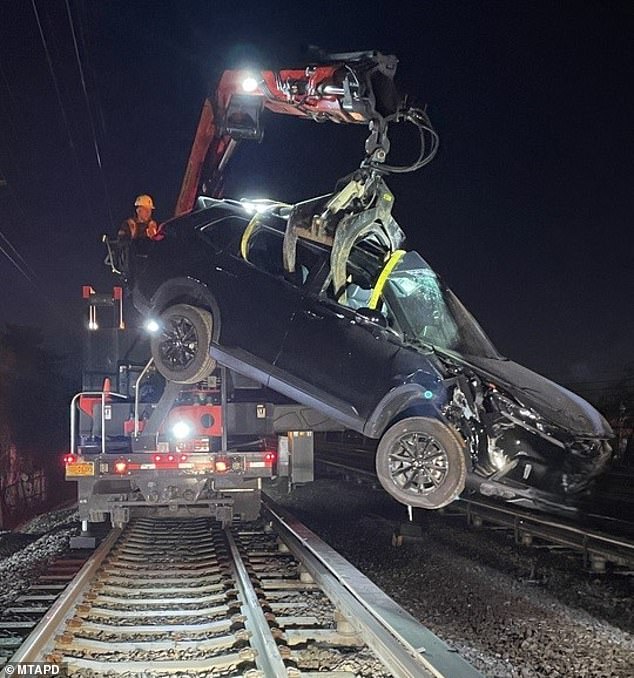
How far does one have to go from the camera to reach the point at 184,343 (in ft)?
25.5

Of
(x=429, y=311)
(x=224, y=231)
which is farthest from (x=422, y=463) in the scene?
(x=224, y=231)

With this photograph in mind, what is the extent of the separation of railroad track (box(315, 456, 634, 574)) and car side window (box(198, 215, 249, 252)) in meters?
5.18

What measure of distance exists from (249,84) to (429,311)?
11.2 ft

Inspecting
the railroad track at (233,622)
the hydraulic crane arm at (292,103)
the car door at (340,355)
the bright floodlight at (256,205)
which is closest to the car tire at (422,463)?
the car door at (340,355)

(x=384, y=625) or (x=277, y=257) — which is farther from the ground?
(x=277, y=257)

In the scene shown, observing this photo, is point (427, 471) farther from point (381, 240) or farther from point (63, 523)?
point (63, 523)

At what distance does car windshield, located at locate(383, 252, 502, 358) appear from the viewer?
23.4 feet

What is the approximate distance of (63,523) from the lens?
1513cm

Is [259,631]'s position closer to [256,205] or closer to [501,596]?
[501,596]

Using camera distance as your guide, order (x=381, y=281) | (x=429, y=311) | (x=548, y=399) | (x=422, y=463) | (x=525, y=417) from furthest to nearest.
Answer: (x=429, y=311) < (x=381, y=281) < (x=548, y=399) < (x=525, y=417) < (x=422, y=463)

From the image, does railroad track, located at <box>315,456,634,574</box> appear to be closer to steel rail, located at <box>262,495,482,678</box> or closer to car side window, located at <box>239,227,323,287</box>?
steel rail, located at <box>262,495,482,678</box>

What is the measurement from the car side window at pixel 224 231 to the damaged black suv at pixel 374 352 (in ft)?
0.05

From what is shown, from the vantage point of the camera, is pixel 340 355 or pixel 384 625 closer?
pixel 384 625

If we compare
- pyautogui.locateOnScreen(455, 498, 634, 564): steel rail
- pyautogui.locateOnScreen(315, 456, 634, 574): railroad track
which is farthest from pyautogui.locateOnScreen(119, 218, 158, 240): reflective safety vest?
pyautogui.locateOnScreen(455, 498, 634, 564): steel rail
